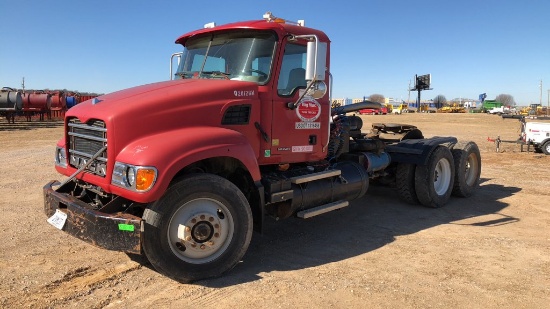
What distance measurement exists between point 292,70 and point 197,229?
2.27 metres

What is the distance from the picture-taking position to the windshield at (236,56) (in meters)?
4.93

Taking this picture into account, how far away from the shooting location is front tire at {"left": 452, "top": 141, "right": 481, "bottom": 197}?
8.12 meters

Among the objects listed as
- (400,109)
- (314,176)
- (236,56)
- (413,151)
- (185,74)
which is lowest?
(314,176)

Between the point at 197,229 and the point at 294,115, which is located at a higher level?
the point at 294,115

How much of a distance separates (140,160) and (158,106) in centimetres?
71

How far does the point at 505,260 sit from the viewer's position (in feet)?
15.9

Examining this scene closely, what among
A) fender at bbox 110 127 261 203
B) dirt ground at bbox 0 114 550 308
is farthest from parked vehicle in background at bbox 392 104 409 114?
fender at bbox 110 127 261 203

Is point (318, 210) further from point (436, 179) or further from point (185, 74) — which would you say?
point (436, 179)

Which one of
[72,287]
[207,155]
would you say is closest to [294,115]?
[207,155]

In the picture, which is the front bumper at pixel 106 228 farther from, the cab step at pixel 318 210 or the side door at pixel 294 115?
the cab step at pixel 318 210

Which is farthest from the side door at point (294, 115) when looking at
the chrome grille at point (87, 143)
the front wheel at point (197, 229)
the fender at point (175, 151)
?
the chrome grille at point (87, 143)

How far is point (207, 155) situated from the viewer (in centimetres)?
402

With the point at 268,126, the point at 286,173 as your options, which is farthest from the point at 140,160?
the point at 286,173

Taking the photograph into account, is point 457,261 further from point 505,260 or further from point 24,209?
point 24,209
